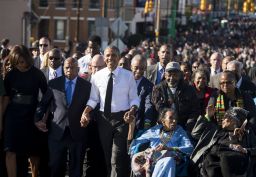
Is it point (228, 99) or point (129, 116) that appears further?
point (228, 99)

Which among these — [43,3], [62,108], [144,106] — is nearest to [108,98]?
[62,108]

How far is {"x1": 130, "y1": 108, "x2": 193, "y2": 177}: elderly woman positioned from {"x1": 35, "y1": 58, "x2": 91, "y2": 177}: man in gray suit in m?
0.80

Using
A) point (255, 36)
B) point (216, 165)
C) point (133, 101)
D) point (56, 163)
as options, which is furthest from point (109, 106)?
point (255, 36)

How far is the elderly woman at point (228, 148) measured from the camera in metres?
8.77

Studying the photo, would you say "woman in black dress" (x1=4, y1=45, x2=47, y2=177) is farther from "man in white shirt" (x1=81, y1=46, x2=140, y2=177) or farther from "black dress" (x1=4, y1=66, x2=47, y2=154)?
"man in white shirt" (x1=81, y1=46, x2=140, y2=177)

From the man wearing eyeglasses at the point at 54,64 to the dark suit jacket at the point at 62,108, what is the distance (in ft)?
3.20

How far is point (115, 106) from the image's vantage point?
31.3ft

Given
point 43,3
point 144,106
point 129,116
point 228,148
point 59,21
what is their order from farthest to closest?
1. point 59,21
2. point 43,3
3. point 144,106
4. point 129,116
5. point 228,148

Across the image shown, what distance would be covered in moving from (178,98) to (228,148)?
119cm

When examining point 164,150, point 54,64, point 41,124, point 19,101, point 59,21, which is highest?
point 54,64

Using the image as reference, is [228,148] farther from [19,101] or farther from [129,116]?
[19,101]

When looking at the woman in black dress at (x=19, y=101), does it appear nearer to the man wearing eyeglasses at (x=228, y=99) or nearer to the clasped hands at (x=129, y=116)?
the clasped hands at (x=129, y=116)

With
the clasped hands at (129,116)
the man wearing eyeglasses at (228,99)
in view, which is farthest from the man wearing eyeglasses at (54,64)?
the man wearing eyeglasses at (228,99)

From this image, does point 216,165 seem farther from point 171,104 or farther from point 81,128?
point 81,128
